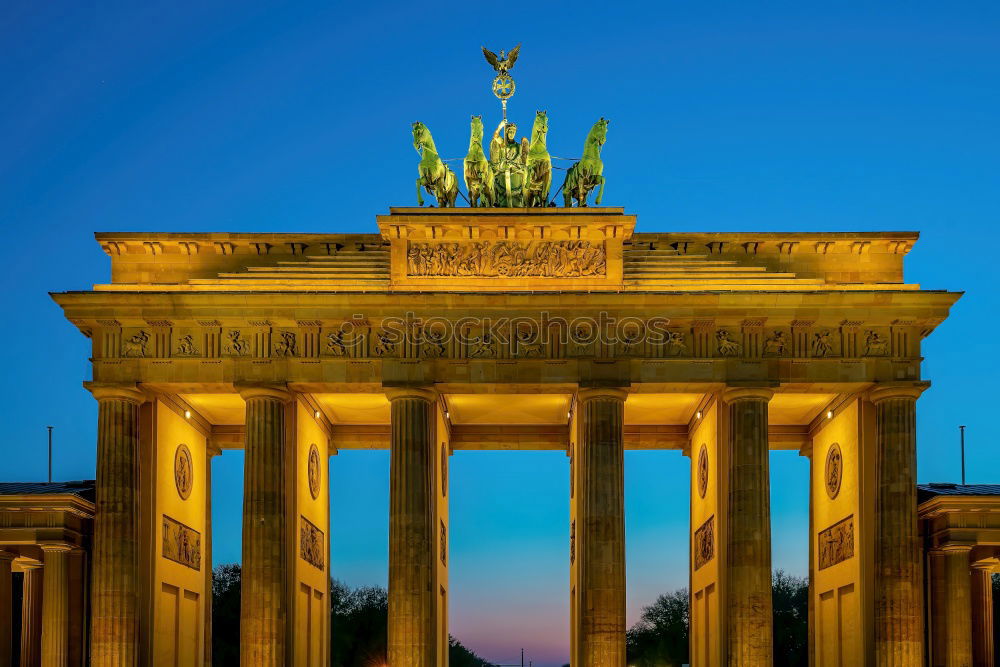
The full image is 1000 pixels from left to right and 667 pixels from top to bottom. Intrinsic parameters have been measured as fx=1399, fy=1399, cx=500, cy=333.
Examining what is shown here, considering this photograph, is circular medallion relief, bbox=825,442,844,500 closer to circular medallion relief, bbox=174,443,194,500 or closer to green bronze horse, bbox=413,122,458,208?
green bronze horse, bbox=413,122,458,208

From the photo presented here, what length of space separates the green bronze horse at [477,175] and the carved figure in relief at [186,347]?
1178 cm

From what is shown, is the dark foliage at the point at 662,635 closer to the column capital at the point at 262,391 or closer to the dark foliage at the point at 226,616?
the dark foliage at the point at 226,616

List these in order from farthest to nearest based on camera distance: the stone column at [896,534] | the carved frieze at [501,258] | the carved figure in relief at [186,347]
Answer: the carved frieze at [501,258], the carved figure in relief at [186,347], the stone column at [896,534]

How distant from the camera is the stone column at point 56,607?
165 feet

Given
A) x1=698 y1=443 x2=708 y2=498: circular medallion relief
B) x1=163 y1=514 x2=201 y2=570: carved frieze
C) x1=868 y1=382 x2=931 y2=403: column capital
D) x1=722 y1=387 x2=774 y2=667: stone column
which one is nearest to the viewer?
x1=722 y1=387 x2=774 y2=667: stone column

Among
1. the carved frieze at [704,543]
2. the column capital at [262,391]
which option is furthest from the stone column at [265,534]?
the carved frieze at [704,543]

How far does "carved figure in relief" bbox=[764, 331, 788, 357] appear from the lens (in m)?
51.2

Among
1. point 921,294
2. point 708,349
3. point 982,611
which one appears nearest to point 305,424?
point 708,349

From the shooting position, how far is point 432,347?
168 feet

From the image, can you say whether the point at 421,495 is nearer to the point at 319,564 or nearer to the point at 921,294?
the point at 319,564

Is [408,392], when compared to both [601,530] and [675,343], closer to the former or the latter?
[601,530]

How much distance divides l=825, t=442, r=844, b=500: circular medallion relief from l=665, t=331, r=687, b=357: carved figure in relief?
878 centimetres

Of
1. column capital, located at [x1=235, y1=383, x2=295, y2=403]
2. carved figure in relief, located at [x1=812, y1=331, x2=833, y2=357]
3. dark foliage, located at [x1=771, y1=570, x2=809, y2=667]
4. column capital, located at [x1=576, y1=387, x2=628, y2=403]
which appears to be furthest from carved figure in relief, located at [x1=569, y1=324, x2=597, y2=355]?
dark foliage, located at [x1=771, y1=570, x2=809, y2=667]

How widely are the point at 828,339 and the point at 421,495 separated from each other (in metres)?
15.9
